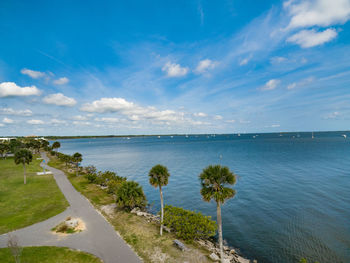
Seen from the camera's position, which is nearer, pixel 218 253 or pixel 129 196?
pixel 218 253

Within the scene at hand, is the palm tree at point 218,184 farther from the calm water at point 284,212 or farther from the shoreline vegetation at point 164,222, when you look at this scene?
the calm water at point 284,212

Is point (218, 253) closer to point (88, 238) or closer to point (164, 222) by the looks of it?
point (164, 222)

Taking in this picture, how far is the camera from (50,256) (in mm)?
17984

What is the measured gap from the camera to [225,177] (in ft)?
58.7

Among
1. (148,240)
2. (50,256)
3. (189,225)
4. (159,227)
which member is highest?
(189,225)

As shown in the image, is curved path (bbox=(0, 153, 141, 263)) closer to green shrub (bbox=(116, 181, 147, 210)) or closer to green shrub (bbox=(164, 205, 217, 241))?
green shrub (bbox=(116, 181, 147, 210))

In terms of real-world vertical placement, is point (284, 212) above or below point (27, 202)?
below

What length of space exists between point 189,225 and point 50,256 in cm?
1576

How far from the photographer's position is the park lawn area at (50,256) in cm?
1734

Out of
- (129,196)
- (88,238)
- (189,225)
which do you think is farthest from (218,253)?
(129,196)

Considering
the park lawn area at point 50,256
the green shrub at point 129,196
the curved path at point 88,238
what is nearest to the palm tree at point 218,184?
the curved path at point 88,238

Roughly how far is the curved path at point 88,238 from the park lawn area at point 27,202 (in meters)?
2.66

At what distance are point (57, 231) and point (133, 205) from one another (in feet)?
38.6

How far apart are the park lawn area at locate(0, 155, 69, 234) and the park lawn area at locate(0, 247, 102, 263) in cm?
799
